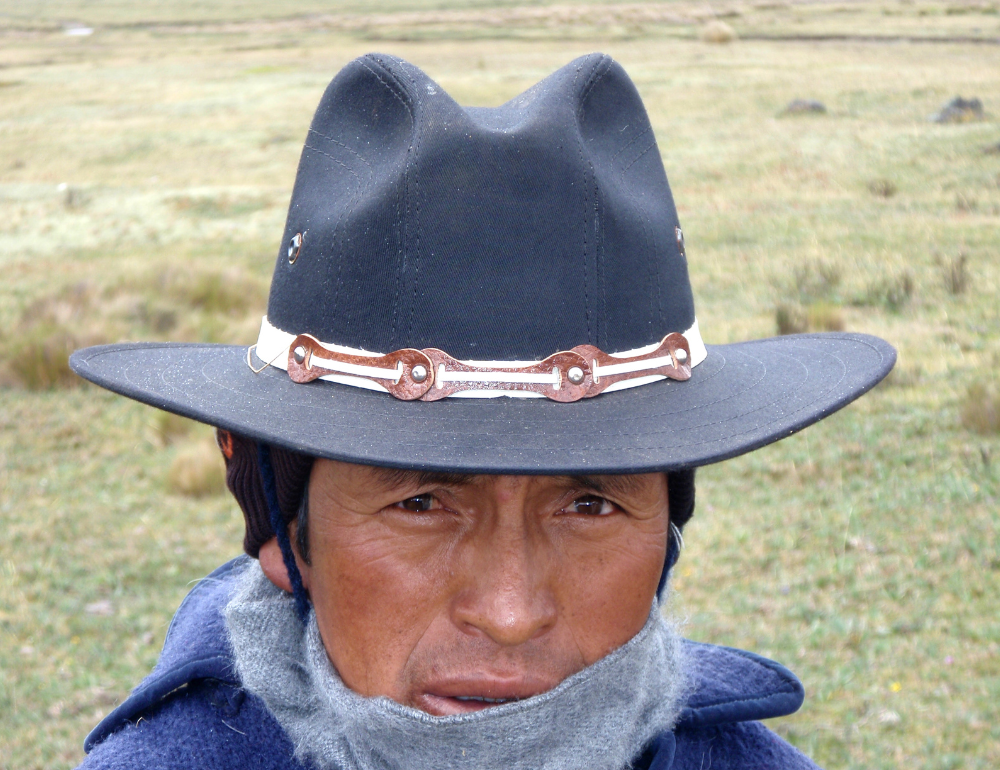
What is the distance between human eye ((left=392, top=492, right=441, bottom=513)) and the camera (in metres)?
1.88

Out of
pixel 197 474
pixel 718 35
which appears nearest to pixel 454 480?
pixel 197 474

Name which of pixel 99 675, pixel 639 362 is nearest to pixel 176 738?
pixel 639 362

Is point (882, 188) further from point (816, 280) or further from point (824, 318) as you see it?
point (824, 318)

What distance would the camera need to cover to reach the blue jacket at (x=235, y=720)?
2113 mm

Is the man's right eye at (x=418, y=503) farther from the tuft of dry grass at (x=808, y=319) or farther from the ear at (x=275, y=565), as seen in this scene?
the tuft of dry grass at (x=808, y=319)

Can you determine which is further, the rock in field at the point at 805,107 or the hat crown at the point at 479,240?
the rock in field at the point at 805,107

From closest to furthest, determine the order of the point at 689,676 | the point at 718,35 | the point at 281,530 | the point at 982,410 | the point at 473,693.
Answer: the point at 473,693
the point at 281,530
the point at 689,676
the point at 982,410
the point at 718,35

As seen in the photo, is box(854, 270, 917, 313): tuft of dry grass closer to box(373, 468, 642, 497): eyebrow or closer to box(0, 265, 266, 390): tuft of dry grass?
box(0, 265, 266, 390): tuft of dry grass

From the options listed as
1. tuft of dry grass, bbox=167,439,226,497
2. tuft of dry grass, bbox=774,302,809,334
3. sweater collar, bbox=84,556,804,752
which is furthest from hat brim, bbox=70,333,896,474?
tuft of dry grass, bbox=774,302,809,334

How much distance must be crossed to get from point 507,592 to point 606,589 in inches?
8.7

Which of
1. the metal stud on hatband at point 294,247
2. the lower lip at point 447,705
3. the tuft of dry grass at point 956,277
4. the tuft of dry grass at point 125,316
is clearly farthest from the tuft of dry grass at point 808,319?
the lower lip at point 447,705

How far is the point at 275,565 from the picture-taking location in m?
2.21

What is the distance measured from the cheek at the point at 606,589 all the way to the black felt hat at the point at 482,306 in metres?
0.27

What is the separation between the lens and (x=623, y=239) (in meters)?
1.85
